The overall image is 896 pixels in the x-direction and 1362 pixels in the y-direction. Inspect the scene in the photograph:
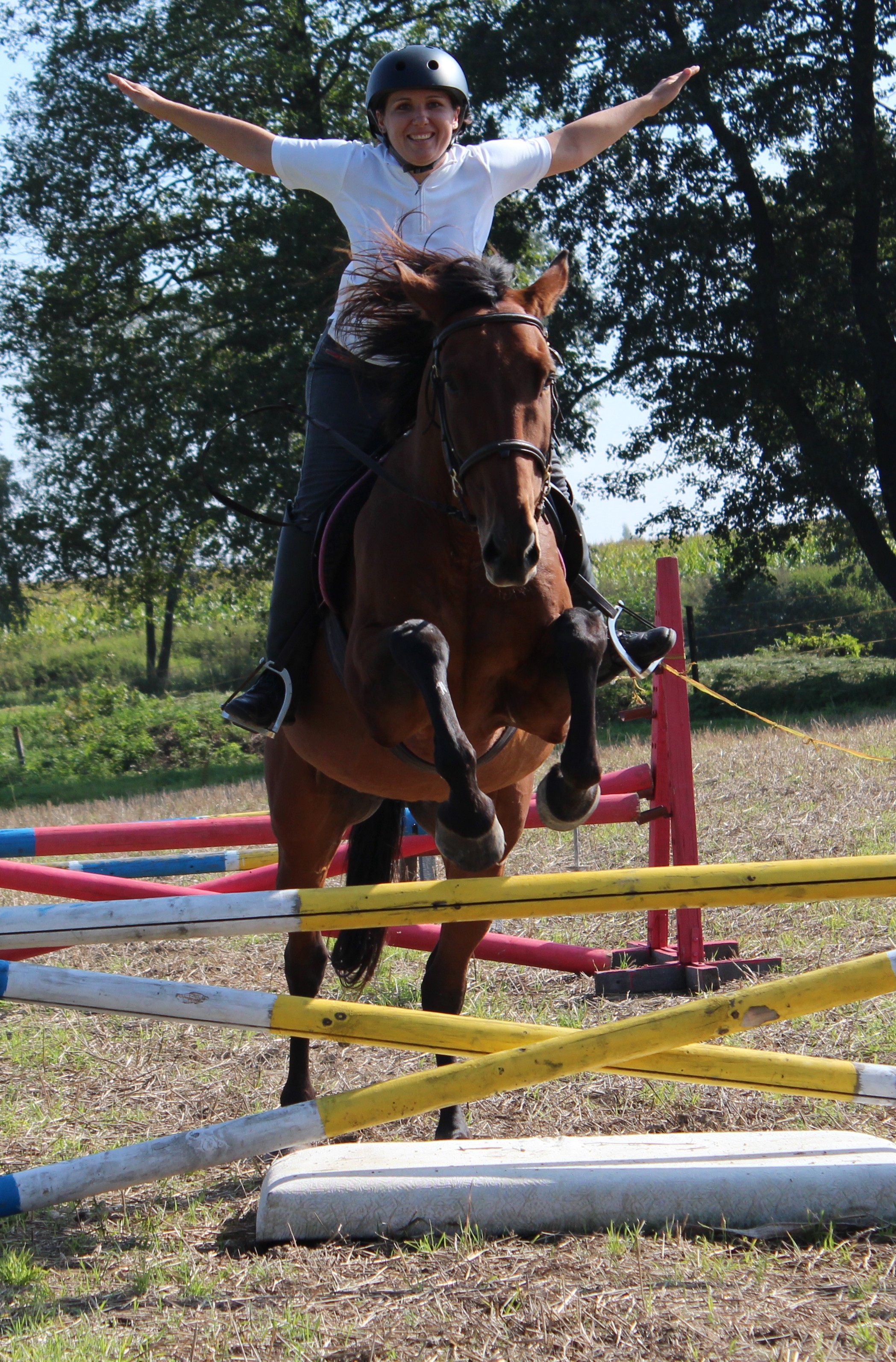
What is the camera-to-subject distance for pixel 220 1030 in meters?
4.96

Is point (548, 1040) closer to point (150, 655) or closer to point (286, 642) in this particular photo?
point (286, 642)

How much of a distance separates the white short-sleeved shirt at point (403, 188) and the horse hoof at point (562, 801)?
160 centimetres

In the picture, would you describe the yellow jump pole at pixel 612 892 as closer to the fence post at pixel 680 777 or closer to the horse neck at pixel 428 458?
the horse neck at pixel 428 458

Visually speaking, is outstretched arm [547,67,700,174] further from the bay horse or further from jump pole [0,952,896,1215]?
jump pole [0,952,896,1215]

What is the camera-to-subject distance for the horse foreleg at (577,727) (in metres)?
3.04

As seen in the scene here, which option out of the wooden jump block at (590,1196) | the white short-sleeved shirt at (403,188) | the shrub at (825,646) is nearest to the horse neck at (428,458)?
the white short-sleeved shirt at (403,188)

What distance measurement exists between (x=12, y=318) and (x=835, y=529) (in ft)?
48.2

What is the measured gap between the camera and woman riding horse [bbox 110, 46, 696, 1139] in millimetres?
2936

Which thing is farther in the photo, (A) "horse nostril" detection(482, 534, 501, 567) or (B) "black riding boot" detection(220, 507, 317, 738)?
(B) "black riding boot" detection(220, 507, 317, 738)

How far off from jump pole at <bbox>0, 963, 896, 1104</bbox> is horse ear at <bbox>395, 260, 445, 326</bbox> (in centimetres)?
186

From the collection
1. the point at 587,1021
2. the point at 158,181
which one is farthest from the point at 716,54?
the point at 587,1021

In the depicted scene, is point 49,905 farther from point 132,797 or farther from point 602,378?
point 602,378

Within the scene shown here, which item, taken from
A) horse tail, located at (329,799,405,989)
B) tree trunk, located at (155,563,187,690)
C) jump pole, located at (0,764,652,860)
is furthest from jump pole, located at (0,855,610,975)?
tree trunk, located at (155,563,187,690)


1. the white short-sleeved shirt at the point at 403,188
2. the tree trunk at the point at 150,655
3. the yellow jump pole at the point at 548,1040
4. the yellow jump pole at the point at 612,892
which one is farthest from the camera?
the tree trunk at the point at 150,655
